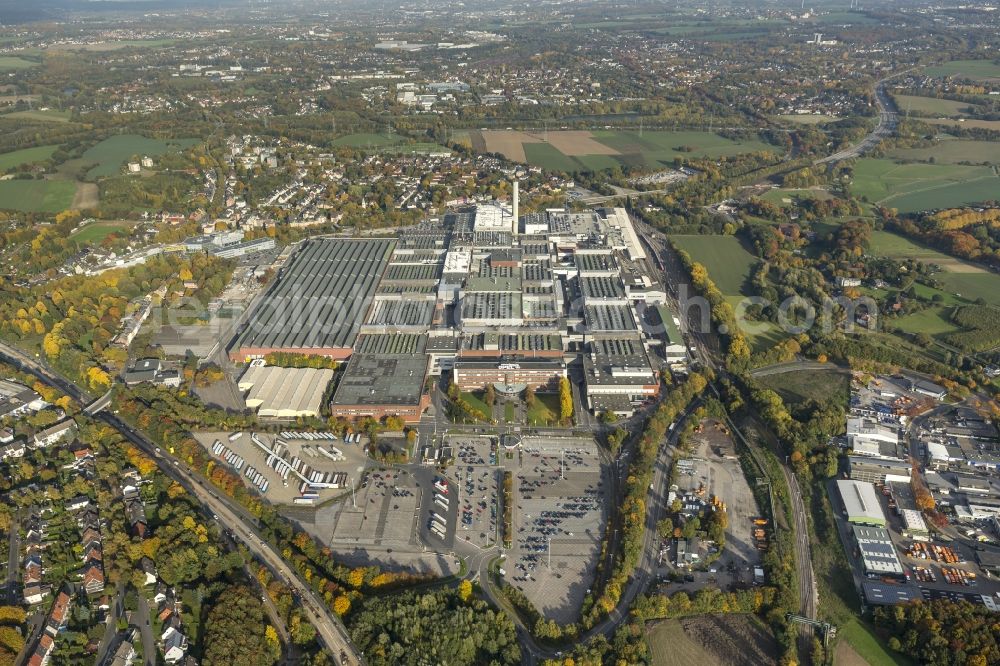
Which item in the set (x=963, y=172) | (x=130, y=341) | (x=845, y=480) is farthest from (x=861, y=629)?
(x=963, y=172)

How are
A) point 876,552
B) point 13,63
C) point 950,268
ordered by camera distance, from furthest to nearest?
point 13,63 < point 950,268 < point 876,552

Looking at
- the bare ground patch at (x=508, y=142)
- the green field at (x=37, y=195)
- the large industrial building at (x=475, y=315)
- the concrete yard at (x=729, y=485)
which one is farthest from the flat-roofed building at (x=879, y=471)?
the green field at (x=37, y=195)

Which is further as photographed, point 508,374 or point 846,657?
point 508,374

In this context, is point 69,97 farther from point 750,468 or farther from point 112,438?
point 750,468

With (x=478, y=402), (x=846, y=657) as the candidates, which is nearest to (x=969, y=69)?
(x=478, y=402)

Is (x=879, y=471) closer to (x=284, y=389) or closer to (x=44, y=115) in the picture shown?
(x=284, y=389)

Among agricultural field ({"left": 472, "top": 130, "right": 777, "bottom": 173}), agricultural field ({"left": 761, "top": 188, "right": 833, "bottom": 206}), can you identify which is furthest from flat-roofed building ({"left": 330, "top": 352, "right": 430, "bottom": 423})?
agricultural field ({"left": 761, "top": 188, "right": 833, "bottom": 206})

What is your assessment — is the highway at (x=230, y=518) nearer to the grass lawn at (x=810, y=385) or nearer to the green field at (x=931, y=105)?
the grass lawn at (x=810, y=385)
